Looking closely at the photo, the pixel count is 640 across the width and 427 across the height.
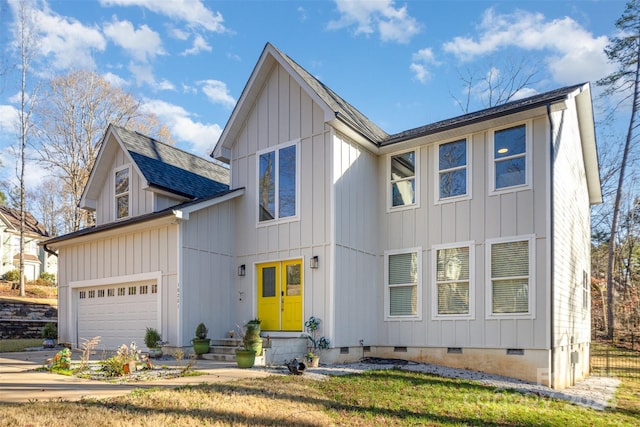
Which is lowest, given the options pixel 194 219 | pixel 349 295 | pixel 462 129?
pixel 349 295

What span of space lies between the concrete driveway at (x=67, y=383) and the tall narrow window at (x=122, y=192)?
5809 mm

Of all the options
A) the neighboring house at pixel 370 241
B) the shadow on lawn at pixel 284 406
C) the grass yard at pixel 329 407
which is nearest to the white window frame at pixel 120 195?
the neighboring house at pixel 370 241

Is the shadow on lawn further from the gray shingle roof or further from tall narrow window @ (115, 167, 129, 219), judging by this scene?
tall narrow window @ (115, 167, 129, 219)

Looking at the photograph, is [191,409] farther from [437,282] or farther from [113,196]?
[113,196]

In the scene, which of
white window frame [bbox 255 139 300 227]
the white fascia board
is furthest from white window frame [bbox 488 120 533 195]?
the white fascia board

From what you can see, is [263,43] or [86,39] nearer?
[263,43]

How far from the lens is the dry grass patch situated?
518cm

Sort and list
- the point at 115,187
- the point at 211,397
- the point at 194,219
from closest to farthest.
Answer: the point at 211,397 < the point at 194,219 < the point at 115,187

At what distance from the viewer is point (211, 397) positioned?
641 cm

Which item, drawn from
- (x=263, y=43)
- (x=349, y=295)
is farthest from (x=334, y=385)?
(x=263, y=43)

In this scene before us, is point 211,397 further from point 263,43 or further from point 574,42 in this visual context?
point 574,42

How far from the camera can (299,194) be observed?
11922 millimetres

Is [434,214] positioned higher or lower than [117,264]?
higher

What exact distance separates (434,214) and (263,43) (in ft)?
20.5
